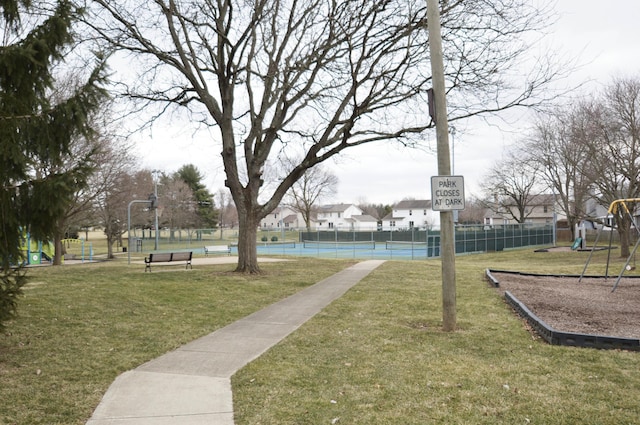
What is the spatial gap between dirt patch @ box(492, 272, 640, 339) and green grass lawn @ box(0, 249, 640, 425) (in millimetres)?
779

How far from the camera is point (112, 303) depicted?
1038 centimetres

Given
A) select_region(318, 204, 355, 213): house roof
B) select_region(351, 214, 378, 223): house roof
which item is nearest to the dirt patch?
select_region(351, 214, 378, 223): house roof

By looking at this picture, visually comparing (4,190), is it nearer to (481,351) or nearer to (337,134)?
(481,351)

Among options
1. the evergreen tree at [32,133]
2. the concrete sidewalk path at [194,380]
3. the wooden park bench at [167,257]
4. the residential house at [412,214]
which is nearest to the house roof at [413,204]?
the residential house at [412,214]

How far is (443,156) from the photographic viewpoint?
7977 mm

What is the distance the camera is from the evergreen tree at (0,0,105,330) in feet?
20.5

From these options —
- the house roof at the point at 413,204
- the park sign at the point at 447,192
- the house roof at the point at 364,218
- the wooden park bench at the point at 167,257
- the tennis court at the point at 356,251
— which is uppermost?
the house roof at the point at 413,204

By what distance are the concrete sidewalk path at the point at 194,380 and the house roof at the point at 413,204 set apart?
10416 centimetres

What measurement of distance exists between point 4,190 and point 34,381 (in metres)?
2.35

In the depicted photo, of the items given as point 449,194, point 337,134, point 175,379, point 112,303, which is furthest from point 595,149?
point 175,379

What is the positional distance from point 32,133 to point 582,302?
1041 cm

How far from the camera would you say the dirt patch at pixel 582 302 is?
8087mm

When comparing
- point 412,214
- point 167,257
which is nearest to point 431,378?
point 167,257

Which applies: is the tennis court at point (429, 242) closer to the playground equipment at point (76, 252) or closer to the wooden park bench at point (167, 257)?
the playground equipment at point (76, 252)
